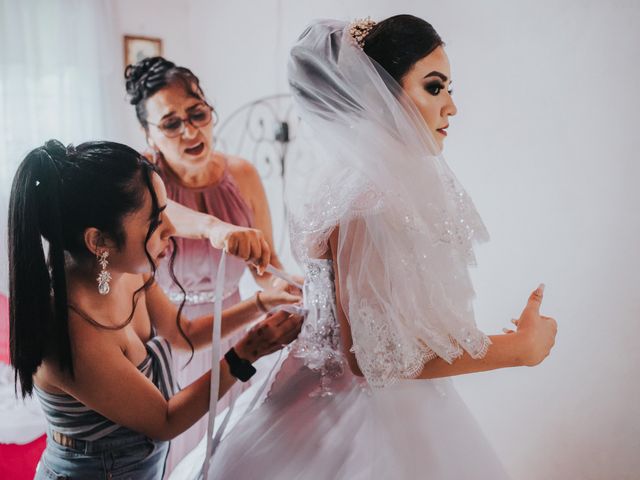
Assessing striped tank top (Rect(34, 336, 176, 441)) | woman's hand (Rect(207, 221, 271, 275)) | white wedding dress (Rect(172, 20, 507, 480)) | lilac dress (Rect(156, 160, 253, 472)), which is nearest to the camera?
white wedding dress (Rect(172, 20, 507, 480))

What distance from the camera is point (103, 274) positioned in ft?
3.37

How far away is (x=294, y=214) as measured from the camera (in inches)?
44.4

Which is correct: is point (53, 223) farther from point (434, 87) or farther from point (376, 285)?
point (434, 87)

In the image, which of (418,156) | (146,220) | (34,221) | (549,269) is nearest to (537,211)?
(549,269)

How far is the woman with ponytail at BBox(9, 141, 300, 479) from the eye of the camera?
0.97 meters

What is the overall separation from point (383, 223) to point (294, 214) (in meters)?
0.24

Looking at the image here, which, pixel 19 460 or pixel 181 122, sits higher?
pixel 181 122

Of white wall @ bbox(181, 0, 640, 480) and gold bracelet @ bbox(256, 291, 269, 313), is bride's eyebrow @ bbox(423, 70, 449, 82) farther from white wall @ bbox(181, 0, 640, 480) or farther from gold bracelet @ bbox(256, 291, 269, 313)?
gold bracelet @ bbox(256, 291, 269, 313)

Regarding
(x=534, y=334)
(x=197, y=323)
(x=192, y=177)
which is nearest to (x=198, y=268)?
(x=192, y=177)

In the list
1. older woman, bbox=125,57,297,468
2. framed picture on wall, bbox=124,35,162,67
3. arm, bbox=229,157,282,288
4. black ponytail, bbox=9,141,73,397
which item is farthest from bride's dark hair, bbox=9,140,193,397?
framed picture on wall, bbox=124,35,162,67

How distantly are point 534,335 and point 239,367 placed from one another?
53 cm

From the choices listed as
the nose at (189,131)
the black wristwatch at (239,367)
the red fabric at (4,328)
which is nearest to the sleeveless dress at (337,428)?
the black wristwatch at (239,367)

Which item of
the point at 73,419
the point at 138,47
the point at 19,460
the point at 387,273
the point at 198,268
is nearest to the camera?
the point at 387,273

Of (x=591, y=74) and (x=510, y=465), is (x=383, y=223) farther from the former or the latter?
(x=510, y=465)
